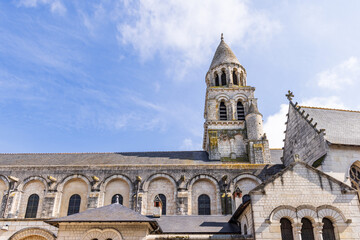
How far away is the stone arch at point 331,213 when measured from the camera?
12.7 metres

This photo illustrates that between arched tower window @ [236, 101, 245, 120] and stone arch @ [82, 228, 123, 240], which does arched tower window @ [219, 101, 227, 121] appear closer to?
arched tower window @ [236, 101, 245, 120]

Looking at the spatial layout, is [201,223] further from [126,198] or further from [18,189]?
[18,189]

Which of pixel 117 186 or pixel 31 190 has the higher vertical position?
pixel 117 186

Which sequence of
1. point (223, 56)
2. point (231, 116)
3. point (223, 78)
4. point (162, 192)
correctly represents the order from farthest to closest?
point (223, 56)
point (223, 78)
point (231, 116)
point (162, 192)

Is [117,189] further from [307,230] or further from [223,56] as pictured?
[223,56]

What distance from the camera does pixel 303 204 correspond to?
12.8 meters

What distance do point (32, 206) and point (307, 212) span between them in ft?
60.3

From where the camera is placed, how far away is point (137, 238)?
42.7ft

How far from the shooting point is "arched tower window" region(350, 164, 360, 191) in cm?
1641

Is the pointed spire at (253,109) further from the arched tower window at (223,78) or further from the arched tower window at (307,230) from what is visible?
the arched tower window at (307,230)

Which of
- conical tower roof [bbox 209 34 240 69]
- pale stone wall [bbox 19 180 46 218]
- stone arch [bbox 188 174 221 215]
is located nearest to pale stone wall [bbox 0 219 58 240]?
pale stone wall [bbox 19 180 46 218]

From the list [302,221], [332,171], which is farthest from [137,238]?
[332,171]

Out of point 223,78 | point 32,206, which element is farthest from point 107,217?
point 223,78

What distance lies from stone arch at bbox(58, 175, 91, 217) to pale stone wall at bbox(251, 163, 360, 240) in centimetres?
1371
